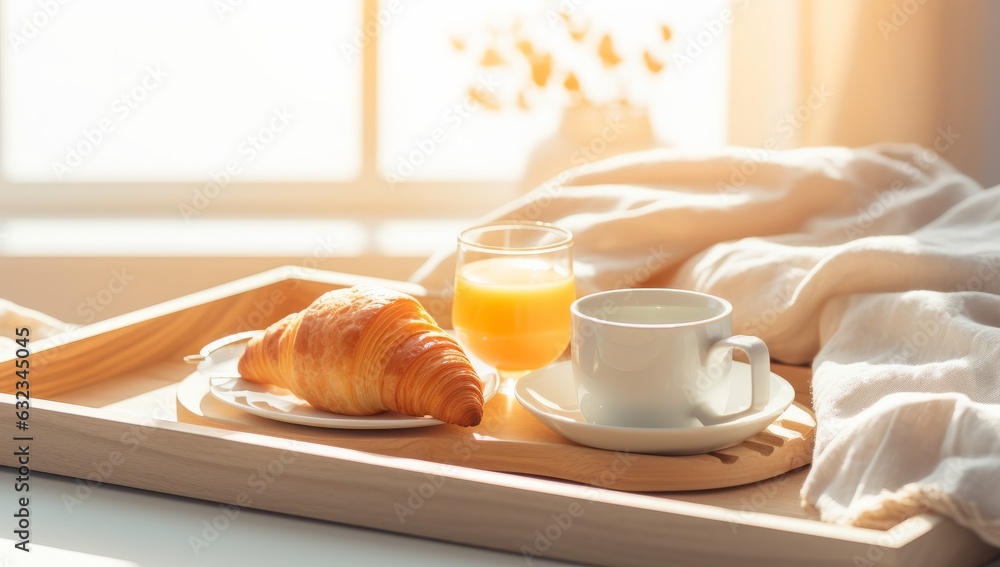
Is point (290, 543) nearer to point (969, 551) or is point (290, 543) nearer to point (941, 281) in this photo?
point (969, 551)

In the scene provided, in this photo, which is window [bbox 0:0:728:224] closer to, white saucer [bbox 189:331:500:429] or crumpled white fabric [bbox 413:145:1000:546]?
crumpled white fabric [bbox 413:145:1000:546]

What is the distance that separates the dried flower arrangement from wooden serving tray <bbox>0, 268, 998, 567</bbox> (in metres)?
1.37

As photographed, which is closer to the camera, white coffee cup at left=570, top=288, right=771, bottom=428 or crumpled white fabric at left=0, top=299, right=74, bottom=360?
white coffee cup at left=570, top=288, right=771, bottom=428

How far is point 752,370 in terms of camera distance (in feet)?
2.50

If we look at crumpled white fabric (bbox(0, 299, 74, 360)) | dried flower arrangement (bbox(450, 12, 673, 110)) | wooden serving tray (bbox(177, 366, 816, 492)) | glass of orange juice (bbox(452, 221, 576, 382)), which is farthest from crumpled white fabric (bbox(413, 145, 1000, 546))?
dried flower arrangement (bbox(450, 12, 673, 110))

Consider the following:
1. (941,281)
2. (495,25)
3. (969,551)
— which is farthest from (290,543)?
(495,25)

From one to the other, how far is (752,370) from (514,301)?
0.26 meters

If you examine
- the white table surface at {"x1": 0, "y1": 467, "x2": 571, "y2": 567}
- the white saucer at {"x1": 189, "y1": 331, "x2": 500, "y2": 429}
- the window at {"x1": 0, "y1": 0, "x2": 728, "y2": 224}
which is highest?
the window at {"x1": 0, "y1": 0, "x2": 728, "y2": 224}

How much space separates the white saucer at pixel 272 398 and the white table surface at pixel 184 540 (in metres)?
0.10

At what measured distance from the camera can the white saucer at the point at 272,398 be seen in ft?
2.64

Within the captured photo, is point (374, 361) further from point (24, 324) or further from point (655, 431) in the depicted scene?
point (24, 324)

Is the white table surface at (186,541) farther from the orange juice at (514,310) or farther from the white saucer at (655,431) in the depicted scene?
the orange juice at (514,310)

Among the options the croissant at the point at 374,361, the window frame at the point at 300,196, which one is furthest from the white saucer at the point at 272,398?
the window frame at the point at 300,196

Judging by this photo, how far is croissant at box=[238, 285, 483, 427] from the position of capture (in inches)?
31.2
